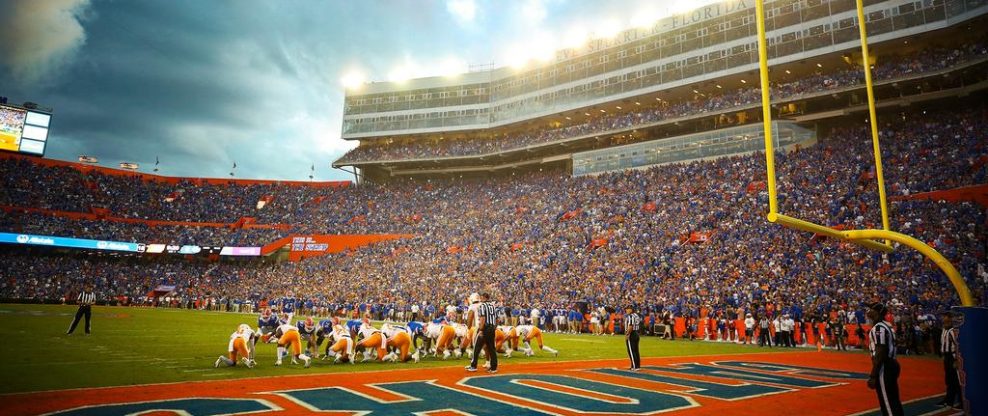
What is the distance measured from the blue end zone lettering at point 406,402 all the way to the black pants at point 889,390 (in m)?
4.29

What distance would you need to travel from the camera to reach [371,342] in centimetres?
1261

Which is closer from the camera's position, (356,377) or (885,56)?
(356,377)

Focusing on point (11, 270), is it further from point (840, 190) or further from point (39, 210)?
point (840, 190)

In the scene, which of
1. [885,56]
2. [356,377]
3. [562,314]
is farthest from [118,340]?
[885,56]

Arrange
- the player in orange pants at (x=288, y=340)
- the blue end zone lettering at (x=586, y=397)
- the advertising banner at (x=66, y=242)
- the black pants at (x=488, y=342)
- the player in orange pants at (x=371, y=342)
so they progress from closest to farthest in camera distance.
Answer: the blue end zone lettering at (x=586, y=397)
the black pants at (x=488, y=342)
the player in orange pants at (x=288, y=340)
the player in orange pants at (x=371, y=342)
the advertising banner at (x=66, y=242)

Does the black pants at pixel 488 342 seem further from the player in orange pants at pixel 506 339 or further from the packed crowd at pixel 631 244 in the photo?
the packed crowd at pixel 631 244

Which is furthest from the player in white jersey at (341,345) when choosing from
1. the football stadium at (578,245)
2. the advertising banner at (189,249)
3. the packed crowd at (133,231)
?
the advertising banner at (189,249)

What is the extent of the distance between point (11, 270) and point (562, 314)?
42.6m

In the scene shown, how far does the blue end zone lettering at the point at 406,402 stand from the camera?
6.75 meters

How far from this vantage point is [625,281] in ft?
94.2

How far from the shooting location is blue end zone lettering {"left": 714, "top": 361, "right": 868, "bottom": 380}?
37.6 feet

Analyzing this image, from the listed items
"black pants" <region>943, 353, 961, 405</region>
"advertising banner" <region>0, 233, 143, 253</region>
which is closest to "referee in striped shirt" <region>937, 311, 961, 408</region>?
"black pants" <region>943, 353, 961, 405</region>

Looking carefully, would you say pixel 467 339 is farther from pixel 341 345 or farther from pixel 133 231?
pixel 133 231

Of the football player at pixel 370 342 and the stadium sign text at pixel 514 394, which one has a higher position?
the football player at pixel 370 342
